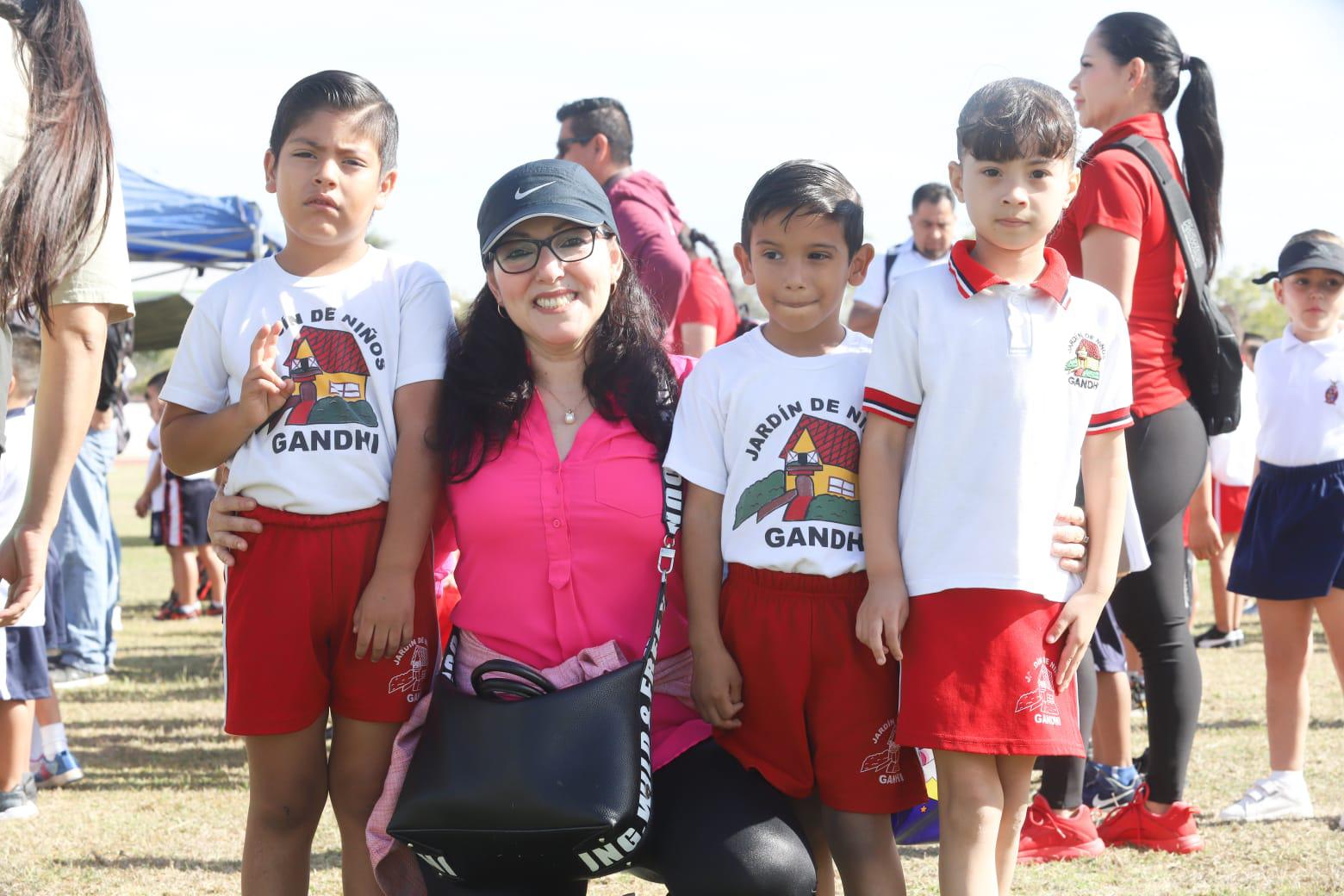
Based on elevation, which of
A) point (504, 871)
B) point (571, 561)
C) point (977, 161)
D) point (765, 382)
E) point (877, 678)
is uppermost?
point (977, 161)

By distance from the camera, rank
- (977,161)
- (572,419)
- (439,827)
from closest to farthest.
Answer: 1. (439,827)
2. (977,161)
3. (572,419)

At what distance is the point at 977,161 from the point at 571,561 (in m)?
1.11

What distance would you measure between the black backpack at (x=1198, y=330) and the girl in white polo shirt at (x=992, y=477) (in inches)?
46.0

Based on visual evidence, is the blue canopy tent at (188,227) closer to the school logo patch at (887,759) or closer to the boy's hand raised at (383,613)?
the boy's hand raised at (383,613)

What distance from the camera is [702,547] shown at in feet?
8.16

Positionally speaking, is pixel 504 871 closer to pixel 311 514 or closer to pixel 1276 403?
pixel 311 514

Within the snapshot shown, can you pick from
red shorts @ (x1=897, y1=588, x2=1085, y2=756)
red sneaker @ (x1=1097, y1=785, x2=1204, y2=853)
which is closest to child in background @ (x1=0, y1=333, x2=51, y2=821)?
red shorts @ (x1=897, y1=588, x2=1085, y2=756)

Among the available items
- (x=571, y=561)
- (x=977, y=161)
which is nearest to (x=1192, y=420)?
(x=977, y=161)

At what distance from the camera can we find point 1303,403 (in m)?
4.72

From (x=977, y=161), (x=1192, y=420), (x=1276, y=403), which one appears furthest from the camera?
(x=1276, y=403)

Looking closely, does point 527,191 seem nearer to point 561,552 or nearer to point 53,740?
point 561,552

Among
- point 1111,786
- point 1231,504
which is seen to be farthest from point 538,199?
point 1231,504

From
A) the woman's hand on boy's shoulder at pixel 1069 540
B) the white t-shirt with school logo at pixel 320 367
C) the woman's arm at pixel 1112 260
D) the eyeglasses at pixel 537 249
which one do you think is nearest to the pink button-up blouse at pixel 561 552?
the white t-shirt with school logo at pixel 320 367

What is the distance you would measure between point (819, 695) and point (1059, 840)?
1.70 m
